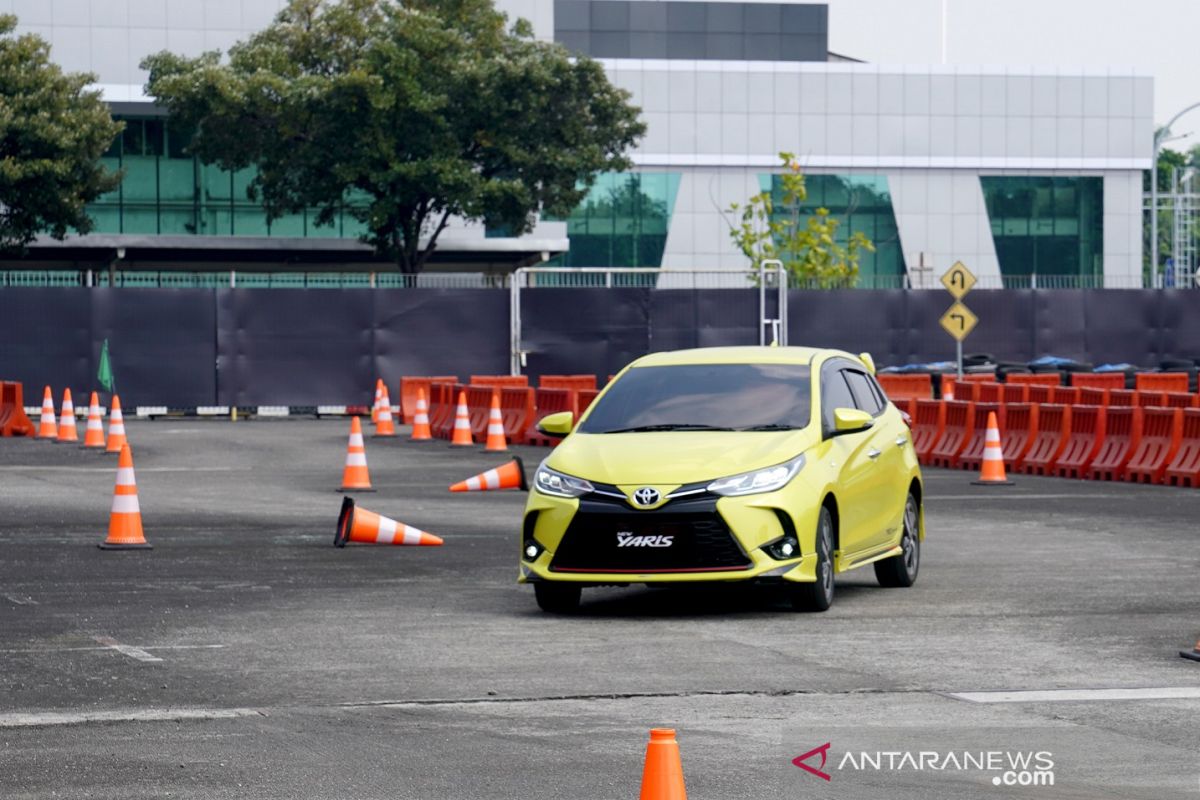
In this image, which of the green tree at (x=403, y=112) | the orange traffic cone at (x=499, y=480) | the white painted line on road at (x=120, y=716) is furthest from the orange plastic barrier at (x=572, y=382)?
the white painted line on road at (x=120, y=716)

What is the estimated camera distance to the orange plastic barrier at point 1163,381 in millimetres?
37562

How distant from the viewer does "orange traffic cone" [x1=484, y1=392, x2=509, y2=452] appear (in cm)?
3052

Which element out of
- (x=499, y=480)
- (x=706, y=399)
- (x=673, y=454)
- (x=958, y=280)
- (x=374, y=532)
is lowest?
(x=499, y=480)

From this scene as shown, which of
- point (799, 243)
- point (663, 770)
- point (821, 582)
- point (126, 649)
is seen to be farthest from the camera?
point (799, 243)

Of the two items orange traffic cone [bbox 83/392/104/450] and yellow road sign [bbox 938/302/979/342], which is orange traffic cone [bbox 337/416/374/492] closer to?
orange traffic cone [bbox 83/392/104/450]

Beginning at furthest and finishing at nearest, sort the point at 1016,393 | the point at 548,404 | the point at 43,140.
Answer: the point at 43,140 → the point at 548,404 → the point at 1016,393

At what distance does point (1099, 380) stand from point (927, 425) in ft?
31.0

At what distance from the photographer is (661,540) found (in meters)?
12.5

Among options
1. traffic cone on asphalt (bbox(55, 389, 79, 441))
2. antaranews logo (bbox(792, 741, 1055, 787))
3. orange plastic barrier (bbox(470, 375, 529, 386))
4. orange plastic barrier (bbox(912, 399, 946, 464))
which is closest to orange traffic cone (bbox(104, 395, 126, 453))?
traffic cone on asphalt (bbox(55, 389, 79, 441))

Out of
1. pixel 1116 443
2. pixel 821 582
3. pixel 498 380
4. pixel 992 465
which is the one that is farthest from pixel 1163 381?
pixel 821 582

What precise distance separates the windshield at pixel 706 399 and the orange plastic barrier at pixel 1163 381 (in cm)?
2478

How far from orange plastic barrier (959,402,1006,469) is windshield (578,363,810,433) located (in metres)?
14.4

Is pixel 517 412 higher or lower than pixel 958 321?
lower

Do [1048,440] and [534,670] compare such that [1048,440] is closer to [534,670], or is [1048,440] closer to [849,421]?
[849,421]
